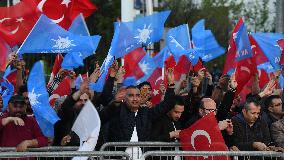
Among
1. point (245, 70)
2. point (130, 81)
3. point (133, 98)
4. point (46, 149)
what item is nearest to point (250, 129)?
point (133, 98)

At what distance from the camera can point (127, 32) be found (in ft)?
38.0

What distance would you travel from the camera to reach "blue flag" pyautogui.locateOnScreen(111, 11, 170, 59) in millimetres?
11406

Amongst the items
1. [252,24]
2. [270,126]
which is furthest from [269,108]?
[252,24]

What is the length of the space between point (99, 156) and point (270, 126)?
95.4 inches

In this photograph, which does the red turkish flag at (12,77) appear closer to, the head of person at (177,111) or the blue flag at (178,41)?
the blue flag at (178,41)

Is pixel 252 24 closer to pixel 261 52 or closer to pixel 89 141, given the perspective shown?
pixel 261 52

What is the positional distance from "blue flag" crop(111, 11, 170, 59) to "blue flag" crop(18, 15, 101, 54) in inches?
40.2

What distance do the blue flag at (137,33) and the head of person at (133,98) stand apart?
1.96 m

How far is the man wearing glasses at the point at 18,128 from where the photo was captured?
893 centimetres

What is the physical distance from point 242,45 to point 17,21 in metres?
3.23

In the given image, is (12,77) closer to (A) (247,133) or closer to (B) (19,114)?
(B) (19,114)

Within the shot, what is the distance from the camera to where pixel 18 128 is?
9.05 meters

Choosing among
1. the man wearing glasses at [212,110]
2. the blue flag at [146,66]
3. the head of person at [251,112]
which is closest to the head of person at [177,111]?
the man wearing glasses at [212,110]

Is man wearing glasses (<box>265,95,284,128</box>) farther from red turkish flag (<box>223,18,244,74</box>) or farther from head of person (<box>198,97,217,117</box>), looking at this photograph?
head of person (<box>198,97,217,117</box>)
